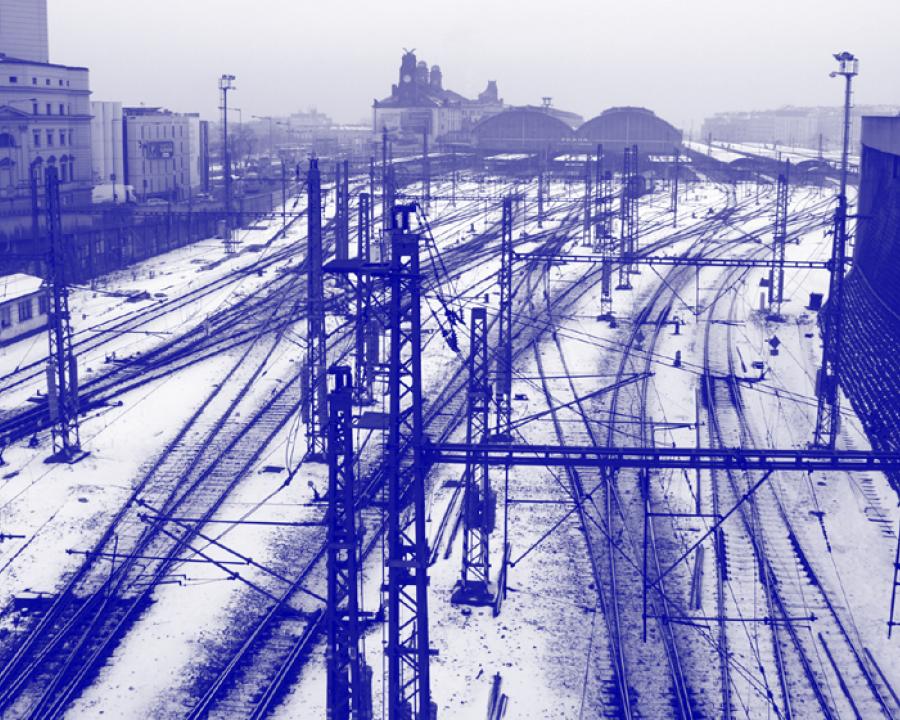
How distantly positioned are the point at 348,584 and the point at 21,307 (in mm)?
18762

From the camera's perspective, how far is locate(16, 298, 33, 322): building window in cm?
2570

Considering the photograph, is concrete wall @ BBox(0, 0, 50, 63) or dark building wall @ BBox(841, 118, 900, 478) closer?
dark building wall @ BBox(841, 118, 900, 478)

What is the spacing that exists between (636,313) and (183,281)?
12200 mm

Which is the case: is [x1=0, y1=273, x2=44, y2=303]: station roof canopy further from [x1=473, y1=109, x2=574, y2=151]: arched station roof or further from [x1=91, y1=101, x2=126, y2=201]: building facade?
[x1=473, y1=109, x2=574, y2=151]: arched station roof

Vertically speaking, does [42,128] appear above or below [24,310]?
above

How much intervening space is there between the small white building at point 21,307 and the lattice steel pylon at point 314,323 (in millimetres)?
10523

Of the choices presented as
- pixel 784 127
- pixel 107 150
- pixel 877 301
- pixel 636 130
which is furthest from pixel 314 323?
pixel 784 127

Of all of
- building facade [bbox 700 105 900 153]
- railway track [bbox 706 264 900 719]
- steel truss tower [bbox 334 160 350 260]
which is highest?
building facade [bbox 700 105 900 153]

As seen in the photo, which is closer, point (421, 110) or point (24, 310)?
point (24, 310)

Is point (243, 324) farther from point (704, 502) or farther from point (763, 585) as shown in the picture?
point (763, 585)

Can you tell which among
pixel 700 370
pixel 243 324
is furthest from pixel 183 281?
pixel 700 370

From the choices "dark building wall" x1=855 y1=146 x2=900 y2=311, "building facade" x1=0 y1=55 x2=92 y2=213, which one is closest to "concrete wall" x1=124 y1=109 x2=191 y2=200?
"building facade" x1=0 y1=55 x2=92 y2=213

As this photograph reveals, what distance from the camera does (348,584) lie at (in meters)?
8.99

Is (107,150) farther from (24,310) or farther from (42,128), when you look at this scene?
(24,310)
